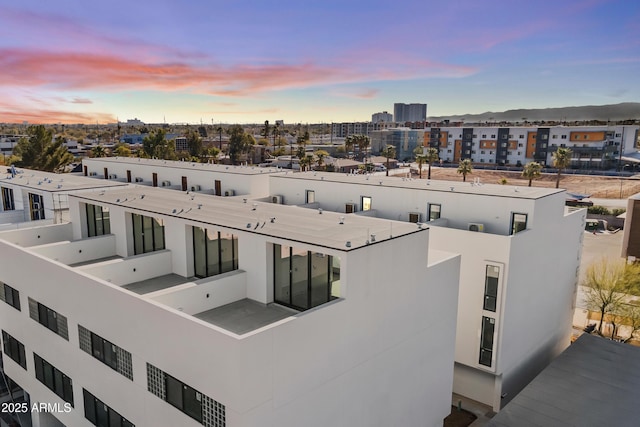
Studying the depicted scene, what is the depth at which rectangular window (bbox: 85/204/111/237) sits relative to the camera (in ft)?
62.2

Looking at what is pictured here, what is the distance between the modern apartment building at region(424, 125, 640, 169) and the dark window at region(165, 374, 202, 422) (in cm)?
11128

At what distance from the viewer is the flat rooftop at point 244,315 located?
11789mm

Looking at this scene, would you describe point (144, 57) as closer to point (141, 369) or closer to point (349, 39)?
point (349, 39)

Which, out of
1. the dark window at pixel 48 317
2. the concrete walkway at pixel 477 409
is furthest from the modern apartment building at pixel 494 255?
the dark window at pixel 48 317

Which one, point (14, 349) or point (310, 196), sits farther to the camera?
point (310, 196)

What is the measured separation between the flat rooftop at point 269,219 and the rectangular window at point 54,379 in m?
6.25

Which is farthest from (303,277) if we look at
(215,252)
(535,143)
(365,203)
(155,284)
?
(535,143)

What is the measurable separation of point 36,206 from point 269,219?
16519mm

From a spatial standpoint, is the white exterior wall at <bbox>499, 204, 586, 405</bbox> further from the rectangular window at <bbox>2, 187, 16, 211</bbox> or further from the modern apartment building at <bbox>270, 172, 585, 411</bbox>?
the rectangular window at <bbox>2, 187, 16, 211</bbox>

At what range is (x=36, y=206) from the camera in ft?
78.3

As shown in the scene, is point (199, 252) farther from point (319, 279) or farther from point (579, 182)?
point (579, 182)

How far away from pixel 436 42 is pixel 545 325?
2985 cm

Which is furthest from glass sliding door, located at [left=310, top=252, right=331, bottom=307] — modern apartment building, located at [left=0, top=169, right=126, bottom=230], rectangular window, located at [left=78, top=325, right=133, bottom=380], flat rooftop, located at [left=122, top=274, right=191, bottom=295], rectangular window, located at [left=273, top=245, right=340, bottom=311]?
modern apartment building, located at [left=0, top=169, right=126, bottom=230]

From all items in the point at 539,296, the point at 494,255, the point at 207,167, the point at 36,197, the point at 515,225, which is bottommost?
the point at 539,296
